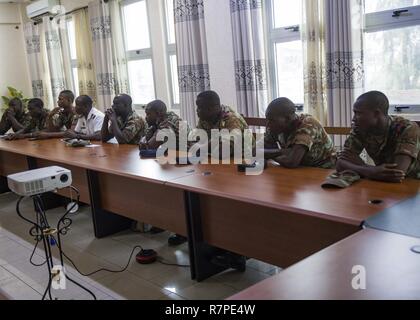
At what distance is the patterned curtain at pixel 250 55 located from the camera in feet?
13.1

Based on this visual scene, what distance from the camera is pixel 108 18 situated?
571cm

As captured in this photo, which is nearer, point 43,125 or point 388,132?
point 388,132

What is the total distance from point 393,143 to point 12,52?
285 inches

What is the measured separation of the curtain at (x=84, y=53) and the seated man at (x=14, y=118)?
1.04 metres

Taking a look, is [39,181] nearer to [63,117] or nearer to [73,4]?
[63,117]

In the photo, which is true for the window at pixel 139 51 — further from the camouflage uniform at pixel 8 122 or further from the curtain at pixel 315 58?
the curtain at pixel 315 58

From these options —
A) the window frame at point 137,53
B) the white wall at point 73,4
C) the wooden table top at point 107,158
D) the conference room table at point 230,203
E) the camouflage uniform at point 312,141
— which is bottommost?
the conference room table at point 230,203

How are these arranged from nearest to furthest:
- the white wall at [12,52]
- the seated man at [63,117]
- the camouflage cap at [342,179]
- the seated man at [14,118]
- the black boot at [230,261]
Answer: the camouflage cap at [342,179], the black boot at [230,261], the seated man at [63,117], the seated man at [14,118], the white wall at [12,52]

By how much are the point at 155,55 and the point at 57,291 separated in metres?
3.52

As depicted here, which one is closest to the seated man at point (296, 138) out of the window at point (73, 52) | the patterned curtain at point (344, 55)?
the patterned curtain at point (344, 55)

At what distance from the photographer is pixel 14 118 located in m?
5.46

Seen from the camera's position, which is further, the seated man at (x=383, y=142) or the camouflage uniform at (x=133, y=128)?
the camouflage uniform at (x=133, y=128)
